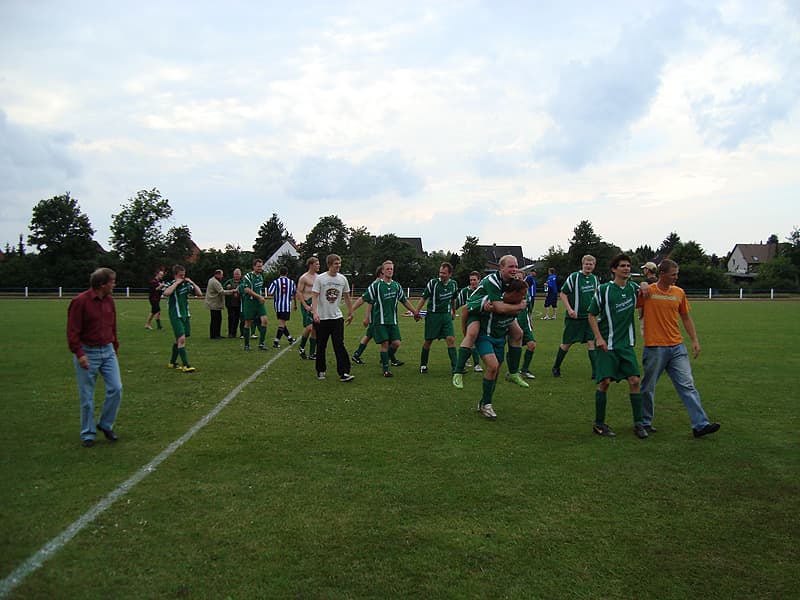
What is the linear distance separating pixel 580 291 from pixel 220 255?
5096cm

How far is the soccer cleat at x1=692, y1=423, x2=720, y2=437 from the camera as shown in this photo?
251 inches

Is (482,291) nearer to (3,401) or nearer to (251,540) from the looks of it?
(251,540)

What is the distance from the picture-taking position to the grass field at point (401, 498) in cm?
347

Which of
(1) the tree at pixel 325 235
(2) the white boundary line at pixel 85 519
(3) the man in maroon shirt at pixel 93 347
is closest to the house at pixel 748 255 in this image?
(1) the tree at pixel 325 235

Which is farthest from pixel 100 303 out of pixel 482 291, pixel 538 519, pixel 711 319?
pixel 711 319

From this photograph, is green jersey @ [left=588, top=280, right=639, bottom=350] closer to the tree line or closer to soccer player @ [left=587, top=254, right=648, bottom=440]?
soccer player @ [left=587, top=254, right=648, bottom=440]

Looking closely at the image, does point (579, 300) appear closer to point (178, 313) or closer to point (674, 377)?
point (674, 377)

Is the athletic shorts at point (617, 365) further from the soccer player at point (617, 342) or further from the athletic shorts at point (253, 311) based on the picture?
the athletic shorts at point (253, 311)

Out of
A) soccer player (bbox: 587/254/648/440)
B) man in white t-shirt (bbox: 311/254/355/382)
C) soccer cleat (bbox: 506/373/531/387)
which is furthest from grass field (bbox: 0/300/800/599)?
man in white t-shirt (bbox: 311/254/355/382)

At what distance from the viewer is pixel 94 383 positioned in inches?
233

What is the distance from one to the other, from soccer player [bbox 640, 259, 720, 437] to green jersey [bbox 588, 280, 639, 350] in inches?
8.2

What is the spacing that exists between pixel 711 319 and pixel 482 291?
2099 centimetres

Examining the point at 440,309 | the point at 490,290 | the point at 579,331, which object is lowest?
the point at 579,331

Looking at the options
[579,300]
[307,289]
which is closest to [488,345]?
[579,300]
